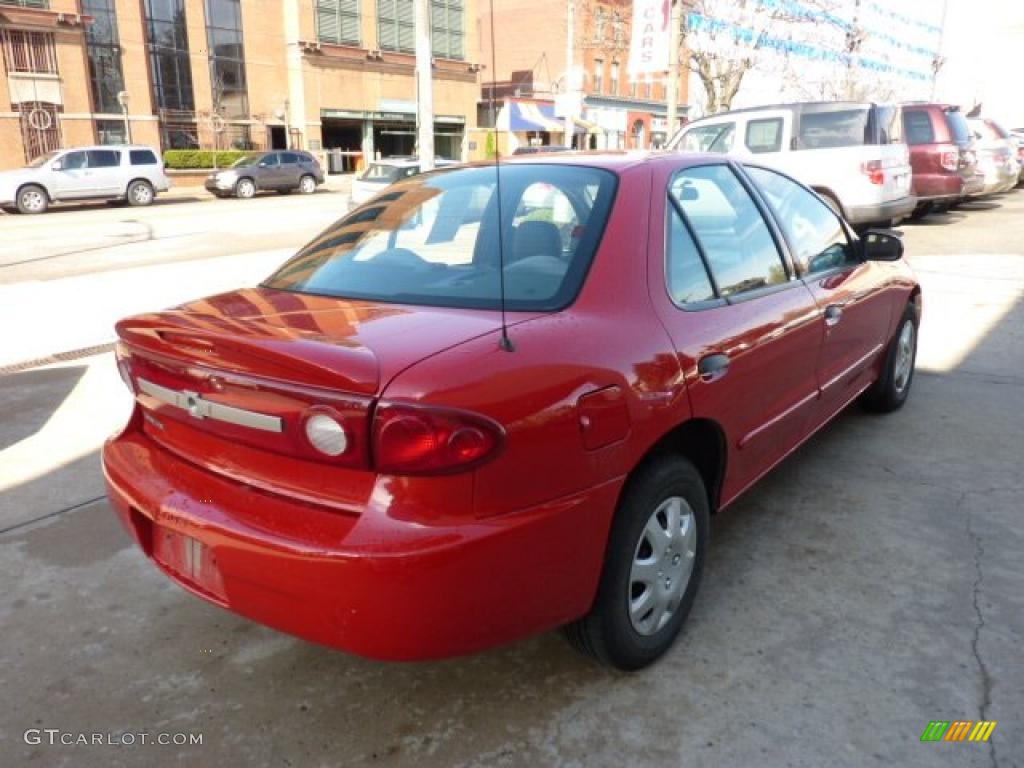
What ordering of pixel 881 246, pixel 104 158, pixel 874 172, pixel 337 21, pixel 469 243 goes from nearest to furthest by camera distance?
pixel 469 243 < pixel 881 246 < pixel 874 172 < pixel 104 158 < pixel 337 21

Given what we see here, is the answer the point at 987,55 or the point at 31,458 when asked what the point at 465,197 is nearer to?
the point at 31,458

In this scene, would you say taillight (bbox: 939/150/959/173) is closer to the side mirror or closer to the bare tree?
the side mirror

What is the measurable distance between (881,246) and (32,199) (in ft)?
77.0

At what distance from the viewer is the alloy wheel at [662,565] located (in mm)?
2551

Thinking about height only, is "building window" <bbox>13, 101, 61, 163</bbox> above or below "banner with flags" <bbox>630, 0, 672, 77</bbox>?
below

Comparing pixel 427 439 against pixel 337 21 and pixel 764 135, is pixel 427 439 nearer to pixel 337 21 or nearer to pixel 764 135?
pixel 764 135

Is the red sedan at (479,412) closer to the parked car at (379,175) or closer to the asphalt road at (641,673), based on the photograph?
the asphalt road at (641,673)

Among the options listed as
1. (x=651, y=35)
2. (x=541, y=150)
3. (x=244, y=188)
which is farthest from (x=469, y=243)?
(x=244, y=188)

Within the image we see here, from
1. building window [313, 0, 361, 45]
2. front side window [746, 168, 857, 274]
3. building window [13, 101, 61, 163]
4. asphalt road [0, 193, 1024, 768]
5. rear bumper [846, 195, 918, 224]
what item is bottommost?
asphalt road [0, 193, 1024, 768]

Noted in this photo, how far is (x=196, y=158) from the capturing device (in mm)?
33250

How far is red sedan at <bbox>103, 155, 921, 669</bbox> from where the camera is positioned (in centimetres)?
201

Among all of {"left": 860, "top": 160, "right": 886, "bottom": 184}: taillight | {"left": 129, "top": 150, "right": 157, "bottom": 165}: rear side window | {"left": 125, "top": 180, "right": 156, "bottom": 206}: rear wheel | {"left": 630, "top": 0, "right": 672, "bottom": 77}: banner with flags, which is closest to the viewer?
{"left": 860, "top": 160, "right": 886, "bottom": 184}: taillight

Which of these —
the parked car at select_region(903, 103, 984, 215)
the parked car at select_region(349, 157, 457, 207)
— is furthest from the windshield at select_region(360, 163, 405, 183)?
the parked car at select_region(903, 103, 984, 215)

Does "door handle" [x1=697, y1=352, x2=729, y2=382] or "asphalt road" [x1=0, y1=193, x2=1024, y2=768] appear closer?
"asphalt road" [x1=0, y1=193, x2=1024, y2=768]
